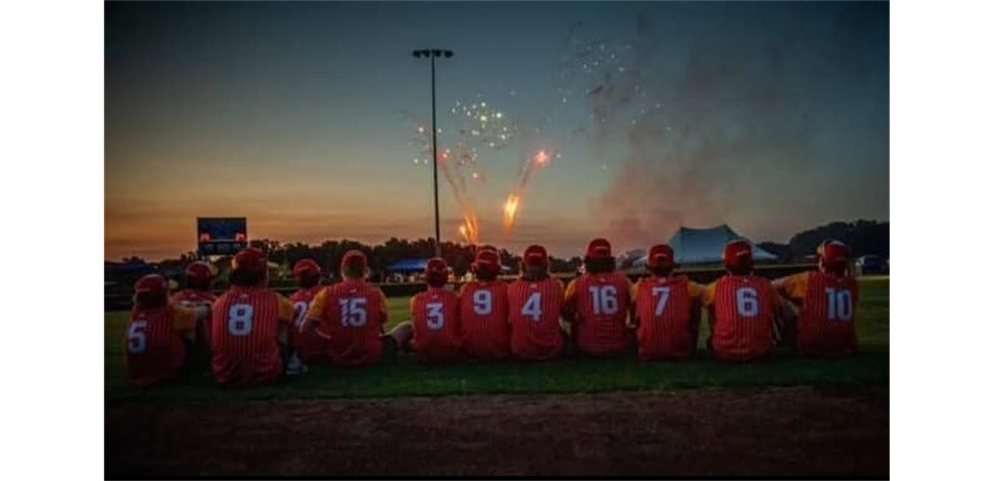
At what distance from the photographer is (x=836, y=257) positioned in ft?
19.9

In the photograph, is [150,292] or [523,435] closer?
[523,435]

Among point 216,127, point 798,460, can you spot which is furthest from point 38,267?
point 798,460

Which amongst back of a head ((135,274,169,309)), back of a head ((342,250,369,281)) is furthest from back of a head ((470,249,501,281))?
back of a head ((135,274,169,309))

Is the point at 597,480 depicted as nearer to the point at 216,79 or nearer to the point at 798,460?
the point at 798,460

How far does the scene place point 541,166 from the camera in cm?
619

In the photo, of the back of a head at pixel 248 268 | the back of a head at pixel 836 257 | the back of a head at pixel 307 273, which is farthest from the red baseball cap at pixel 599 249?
the back of a head at pixel 248 268

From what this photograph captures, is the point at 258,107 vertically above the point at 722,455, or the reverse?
the point at 258,107

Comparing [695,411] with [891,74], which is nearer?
[695,411]

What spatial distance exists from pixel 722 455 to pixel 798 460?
0.42 meters

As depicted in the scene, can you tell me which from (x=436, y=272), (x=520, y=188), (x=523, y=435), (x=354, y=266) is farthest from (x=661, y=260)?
(x=354, y=266)

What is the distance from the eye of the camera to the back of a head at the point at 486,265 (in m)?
6.26

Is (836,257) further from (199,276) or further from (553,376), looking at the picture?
(199,276)

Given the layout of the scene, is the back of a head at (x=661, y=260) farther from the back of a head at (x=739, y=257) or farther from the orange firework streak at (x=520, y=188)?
the orange firework streak at (x=520, y=188)

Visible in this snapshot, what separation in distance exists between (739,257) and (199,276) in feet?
11.9
